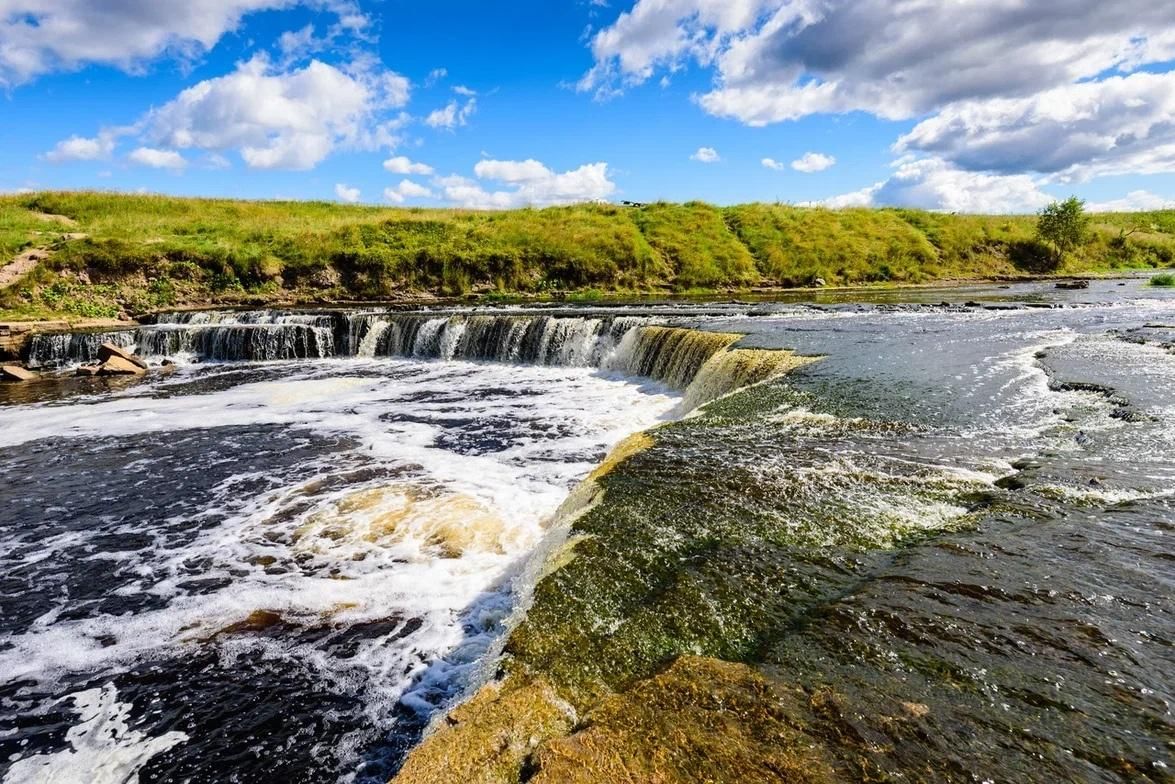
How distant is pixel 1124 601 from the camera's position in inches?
169

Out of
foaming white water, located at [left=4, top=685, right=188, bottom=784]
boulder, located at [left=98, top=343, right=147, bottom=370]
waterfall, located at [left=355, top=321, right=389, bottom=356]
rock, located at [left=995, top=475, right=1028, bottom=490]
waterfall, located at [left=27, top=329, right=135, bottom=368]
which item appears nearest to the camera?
foaming white water, located at [left=4, top=685, right=188, bottom=784]

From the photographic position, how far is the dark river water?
364cm

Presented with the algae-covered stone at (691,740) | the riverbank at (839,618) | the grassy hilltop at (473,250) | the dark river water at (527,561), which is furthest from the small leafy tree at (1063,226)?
the algae-covered stone at (691,740)

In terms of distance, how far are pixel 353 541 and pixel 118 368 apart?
65.0 ft

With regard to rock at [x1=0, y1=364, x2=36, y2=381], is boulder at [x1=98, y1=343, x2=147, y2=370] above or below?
above

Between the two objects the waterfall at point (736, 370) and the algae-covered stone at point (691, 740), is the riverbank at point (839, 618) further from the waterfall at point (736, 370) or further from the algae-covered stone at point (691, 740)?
the waterfall at point (736, 370)

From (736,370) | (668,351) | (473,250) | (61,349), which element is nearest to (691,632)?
(736,370)

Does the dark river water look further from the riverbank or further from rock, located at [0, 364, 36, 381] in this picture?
rock, located at [0, 364, 36, 381]

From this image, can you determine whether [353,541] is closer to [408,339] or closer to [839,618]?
[839,618]

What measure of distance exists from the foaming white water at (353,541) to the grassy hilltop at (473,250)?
21.4 m

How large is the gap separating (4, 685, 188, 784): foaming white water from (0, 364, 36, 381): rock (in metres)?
22.6

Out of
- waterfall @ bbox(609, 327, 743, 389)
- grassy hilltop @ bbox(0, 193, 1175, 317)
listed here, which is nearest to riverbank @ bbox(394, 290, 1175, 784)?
waterfall @ bbox(609, 327, 743, 389)

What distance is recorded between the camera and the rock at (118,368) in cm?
2166

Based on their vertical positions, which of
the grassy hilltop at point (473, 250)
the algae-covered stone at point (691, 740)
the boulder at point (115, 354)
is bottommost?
the boulder at point (115, 354)
